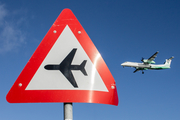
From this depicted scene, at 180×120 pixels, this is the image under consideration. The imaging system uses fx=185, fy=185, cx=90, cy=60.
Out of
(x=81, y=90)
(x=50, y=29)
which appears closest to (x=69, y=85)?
(x=81, y=90)

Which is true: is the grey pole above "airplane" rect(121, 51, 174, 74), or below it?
below

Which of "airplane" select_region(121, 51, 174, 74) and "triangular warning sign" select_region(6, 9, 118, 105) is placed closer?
"triangular warning sign" select_region(6, 9, 118, 105)

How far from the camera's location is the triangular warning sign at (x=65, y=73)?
195 cm

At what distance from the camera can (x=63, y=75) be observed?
6.59ft

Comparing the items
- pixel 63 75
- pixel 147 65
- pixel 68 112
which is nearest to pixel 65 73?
pixel 63 75

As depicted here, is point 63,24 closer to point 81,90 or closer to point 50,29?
point 50,29

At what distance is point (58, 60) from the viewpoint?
2070mm

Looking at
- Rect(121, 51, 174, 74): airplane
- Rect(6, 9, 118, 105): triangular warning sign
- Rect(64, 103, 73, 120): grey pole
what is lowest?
Rect(64, 103, 73, 120): grey pole

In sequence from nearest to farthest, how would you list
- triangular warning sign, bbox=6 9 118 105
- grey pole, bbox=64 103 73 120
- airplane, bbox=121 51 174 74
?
grey pole, bbox=64 103 73 120 → triangular warning sign, bbox=6 9 118 105 → airplane, bbox=121 51 174 74

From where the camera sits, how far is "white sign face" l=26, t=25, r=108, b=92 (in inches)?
78.3

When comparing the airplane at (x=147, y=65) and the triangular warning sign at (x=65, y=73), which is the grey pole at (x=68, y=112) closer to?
the triangular warning sign at (x=65, y=73)

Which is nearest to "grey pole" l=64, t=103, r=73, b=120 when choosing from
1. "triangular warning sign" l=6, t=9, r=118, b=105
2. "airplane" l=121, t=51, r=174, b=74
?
"triangular warning sign" l=6, t=9, r=118, b=105

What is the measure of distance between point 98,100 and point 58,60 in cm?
62

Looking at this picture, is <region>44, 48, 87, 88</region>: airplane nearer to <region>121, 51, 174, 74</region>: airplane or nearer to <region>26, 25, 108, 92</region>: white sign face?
<region>26, 25, 108, 92</region>: white sign face
